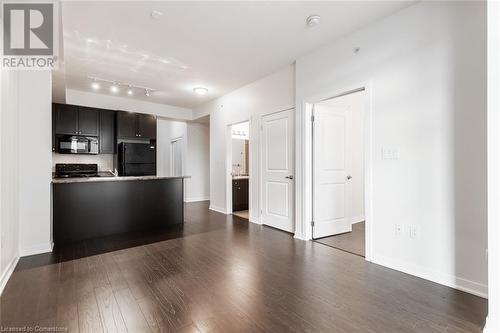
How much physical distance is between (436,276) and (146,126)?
6.22m

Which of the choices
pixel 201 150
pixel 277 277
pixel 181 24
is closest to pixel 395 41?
pixel 181 24

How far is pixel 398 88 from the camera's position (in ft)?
8.66

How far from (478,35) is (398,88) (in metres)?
0.71

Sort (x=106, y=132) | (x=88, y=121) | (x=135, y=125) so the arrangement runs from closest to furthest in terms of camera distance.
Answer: (x=88, y=121)
(x=106, y=132)
(x=135, y=125)

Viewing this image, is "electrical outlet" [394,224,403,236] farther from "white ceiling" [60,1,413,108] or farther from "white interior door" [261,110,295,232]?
"white ceiling" [60,1,413,108]

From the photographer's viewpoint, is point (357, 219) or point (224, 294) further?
point (357, 219)

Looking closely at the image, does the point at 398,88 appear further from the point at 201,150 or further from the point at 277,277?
the point at 201,150

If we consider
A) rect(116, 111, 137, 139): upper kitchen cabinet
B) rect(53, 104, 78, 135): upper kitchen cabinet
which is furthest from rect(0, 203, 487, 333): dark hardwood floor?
rect(116, 111, 137, 139): upper kitchen cabinet

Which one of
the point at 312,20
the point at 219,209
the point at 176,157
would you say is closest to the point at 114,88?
the point at 176,157

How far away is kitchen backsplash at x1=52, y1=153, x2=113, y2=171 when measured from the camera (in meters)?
5.42

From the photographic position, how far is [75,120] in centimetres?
530

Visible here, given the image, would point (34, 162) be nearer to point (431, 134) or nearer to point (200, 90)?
point (200, 90)

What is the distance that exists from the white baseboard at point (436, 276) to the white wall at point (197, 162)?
19.4 feet

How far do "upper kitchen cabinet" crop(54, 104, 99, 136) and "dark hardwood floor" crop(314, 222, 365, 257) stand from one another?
5.39 meters
